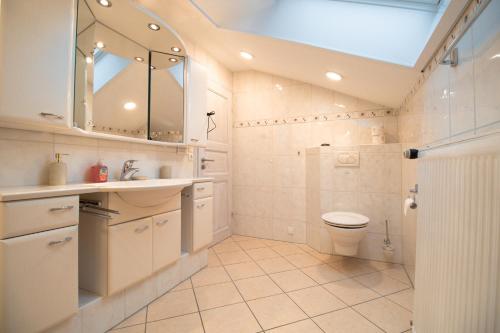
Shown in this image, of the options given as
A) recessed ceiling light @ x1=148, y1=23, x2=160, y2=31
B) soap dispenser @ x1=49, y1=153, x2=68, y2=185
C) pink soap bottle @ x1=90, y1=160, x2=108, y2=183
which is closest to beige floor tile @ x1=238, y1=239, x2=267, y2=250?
pink soap bottle @ x1=90, y1=160, x2=108, y2=183

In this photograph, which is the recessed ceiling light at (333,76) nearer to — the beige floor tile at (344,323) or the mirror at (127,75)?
the mirror at (127,75)

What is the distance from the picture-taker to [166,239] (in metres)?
1.70

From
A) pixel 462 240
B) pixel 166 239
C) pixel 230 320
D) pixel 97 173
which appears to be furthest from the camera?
pixel 166 239

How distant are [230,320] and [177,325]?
0.34 m

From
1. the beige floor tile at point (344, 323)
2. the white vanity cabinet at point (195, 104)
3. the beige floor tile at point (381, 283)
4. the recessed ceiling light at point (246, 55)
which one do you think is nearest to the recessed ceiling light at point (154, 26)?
the white vanity cabinet at point (195, 104)

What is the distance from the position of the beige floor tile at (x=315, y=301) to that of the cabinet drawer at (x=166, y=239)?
1.00m

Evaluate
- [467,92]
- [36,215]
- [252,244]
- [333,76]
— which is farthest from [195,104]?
[467,92]

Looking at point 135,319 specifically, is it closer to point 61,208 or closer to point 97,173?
point 61,208

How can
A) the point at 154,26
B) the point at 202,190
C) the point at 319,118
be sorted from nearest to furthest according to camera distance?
the point at 154,26 → the point at 202,190 → the point at 319,118

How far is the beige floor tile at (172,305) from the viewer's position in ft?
4.91

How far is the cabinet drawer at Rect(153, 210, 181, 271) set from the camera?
1614 millimetres

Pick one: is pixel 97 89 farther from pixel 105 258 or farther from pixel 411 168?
pixel 411 168

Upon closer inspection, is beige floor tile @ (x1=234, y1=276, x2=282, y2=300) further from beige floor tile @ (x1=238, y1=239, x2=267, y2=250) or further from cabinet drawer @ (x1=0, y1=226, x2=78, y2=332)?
cabinet drawer @ (x1=0, y1=226, x2=78, y2=332)

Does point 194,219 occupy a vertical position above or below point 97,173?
below
